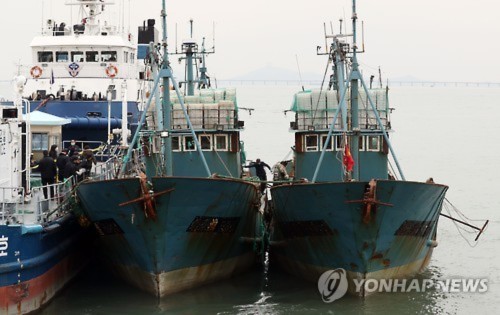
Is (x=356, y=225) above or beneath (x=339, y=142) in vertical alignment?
beneath

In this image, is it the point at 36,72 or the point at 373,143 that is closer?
the point at 373,143

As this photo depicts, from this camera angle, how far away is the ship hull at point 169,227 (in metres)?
24.0

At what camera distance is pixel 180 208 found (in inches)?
950

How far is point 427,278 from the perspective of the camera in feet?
93.2

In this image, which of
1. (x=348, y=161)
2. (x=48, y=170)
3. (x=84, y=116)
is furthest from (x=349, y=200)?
(x=84, y=116)

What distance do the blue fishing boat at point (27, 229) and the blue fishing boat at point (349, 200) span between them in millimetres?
5357

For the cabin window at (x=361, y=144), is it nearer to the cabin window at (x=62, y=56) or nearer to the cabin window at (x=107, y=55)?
the cabin window at (x=107, y=55)

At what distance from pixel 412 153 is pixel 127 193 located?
55111mm

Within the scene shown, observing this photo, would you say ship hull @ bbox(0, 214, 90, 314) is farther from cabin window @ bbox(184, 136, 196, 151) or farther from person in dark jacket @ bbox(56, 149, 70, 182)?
cabin window @ bbox(184, 136, 196, 151)

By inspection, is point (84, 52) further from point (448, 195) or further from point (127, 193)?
point (448, 195)

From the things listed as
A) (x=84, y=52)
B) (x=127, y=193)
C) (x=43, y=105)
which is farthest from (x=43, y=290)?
(x=84, y=52)

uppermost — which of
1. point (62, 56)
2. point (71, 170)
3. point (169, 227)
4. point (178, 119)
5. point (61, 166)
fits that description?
point (62, 56)

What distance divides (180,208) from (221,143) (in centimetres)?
507

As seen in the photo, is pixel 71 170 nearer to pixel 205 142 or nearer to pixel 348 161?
pixel 205 142
